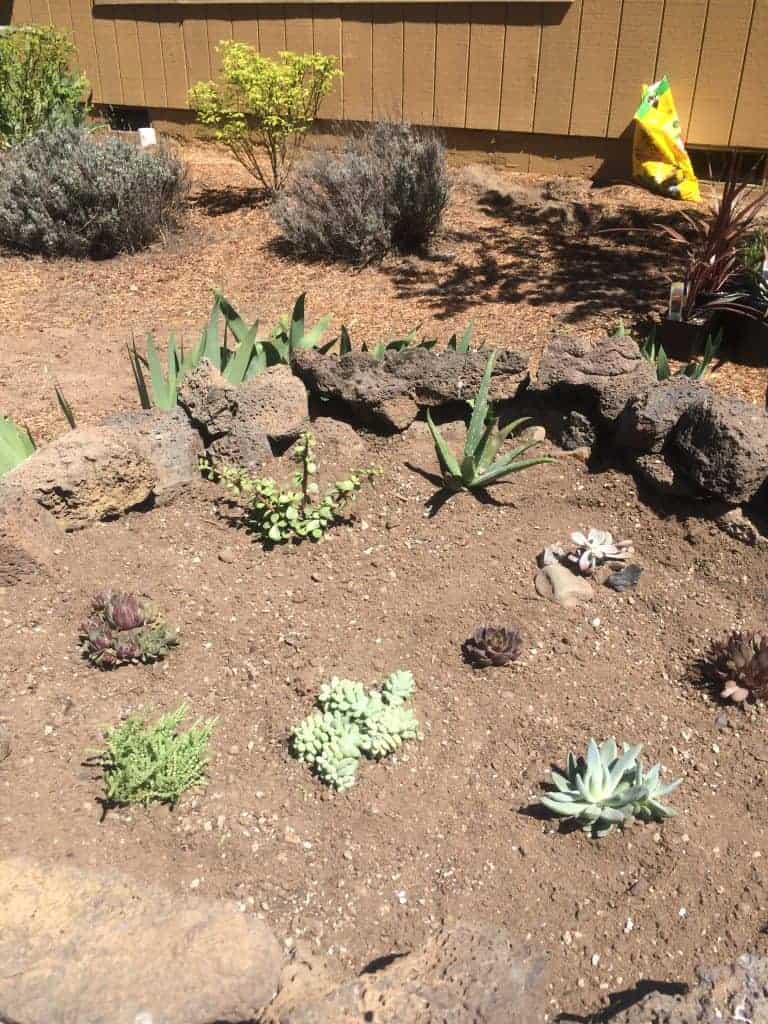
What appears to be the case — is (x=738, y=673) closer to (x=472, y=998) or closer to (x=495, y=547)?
(x=495, y=547)

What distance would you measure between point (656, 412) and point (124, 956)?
2683 mm

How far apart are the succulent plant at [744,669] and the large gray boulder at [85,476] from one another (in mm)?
2244

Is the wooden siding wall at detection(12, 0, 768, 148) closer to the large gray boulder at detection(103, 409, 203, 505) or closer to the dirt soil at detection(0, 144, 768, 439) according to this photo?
the dirt soil at detection(0, 144, 768, 439)

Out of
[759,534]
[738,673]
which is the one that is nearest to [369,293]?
[759,534]

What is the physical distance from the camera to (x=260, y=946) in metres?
2.05

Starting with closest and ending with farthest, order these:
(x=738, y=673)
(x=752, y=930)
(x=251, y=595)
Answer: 1. (x=752, y=930)
2. (x=738, y=673)
3. (x=251, y=595)

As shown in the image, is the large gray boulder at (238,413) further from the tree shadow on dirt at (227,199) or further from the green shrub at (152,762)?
the tree shadow on dirt at (227,199)

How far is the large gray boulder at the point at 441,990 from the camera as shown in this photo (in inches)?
73.9

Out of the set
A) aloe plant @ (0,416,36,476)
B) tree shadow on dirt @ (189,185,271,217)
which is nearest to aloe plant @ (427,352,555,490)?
aloe plant @ (0,416,36,476)

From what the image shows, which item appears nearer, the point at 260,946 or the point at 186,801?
the point at 260,946

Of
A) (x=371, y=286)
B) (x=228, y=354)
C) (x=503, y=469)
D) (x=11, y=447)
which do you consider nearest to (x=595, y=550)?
(x=503, y=469)

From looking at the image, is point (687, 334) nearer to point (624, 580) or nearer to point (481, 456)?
point (481, 456)

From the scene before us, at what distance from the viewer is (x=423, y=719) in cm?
281

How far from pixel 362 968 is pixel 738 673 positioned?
1.50m
